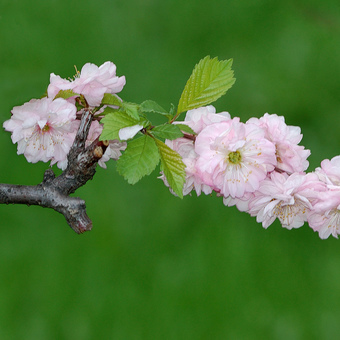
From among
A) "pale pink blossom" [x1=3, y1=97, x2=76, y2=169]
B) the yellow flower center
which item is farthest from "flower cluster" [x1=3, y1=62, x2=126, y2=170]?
the yellow flower center

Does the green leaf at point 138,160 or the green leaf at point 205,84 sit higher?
the green leaf at point 205,84

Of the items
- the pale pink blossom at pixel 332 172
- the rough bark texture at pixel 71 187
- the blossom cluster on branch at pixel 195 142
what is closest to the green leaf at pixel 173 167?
the blossom cluster on branch at pixel 195 142

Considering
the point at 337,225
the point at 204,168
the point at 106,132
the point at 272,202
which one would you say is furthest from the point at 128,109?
the point at 337,225

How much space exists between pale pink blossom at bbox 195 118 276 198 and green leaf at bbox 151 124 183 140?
60 millimetres

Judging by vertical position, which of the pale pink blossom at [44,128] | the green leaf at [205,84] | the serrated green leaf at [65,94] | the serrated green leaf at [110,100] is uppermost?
the green leaf at [205,84]

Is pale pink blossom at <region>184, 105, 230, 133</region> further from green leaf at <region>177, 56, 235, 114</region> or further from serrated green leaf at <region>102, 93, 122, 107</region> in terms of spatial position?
serrated green leaf at <region>102, 93, 122, 107</region>

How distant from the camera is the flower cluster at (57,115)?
891 mm

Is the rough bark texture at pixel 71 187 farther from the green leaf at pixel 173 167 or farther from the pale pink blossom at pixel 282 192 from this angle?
the pale pink blossom at pixel 282 192

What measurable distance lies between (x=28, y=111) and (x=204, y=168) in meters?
0.34

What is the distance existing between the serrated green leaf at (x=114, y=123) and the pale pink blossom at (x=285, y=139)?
0.74 ft

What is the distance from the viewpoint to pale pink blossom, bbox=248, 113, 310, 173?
91 centimetres

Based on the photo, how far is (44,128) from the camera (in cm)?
93

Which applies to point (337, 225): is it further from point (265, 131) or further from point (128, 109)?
point (128, 109)

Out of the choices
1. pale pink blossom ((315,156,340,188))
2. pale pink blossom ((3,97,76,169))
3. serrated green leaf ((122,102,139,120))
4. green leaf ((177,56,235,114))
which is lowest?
pale pink blossom ((3,97,76,169))
